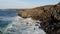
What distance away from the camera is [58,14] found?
23.2 metres

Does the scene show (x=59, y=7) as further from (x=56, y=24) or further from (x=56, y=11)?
(x=56, y=24)

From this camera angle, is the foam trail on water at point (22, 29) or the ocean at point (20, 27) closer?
the foam trail on water at point (22, 29)

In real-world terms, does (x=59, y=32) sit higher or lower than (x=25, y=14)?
higher

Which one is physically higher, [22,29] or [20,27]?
[22,29]

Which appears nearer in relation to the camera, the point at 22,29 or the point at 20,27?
the point at 22,29

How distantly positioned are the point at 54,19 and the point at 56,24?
4.42 ft

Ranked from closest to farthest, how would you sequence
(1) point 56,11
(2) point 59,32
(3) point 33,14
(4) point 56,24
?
(2) point 59,32, (4) point 56,24, (1) point 56,11, (3) point 33,14

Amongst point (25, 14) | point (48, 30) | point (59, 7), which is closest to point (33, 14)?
point (25, 14)

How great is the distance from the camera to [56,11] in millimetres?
A: 24469

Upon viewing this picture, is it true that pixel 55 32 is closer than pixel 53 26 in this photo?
Yes

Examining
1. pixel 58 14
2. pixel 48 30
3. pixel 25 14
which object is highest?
pixel 58 14

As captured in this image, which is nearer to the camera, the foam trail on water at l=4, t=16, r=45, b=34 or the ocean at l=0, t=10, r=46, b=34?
the foam trail on water at l=4, t=16, r=45, b=34

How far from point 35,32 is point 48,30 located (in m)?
1.70

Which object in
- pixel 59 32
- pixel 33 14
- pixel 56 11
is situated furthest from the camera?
pixel 33 14
